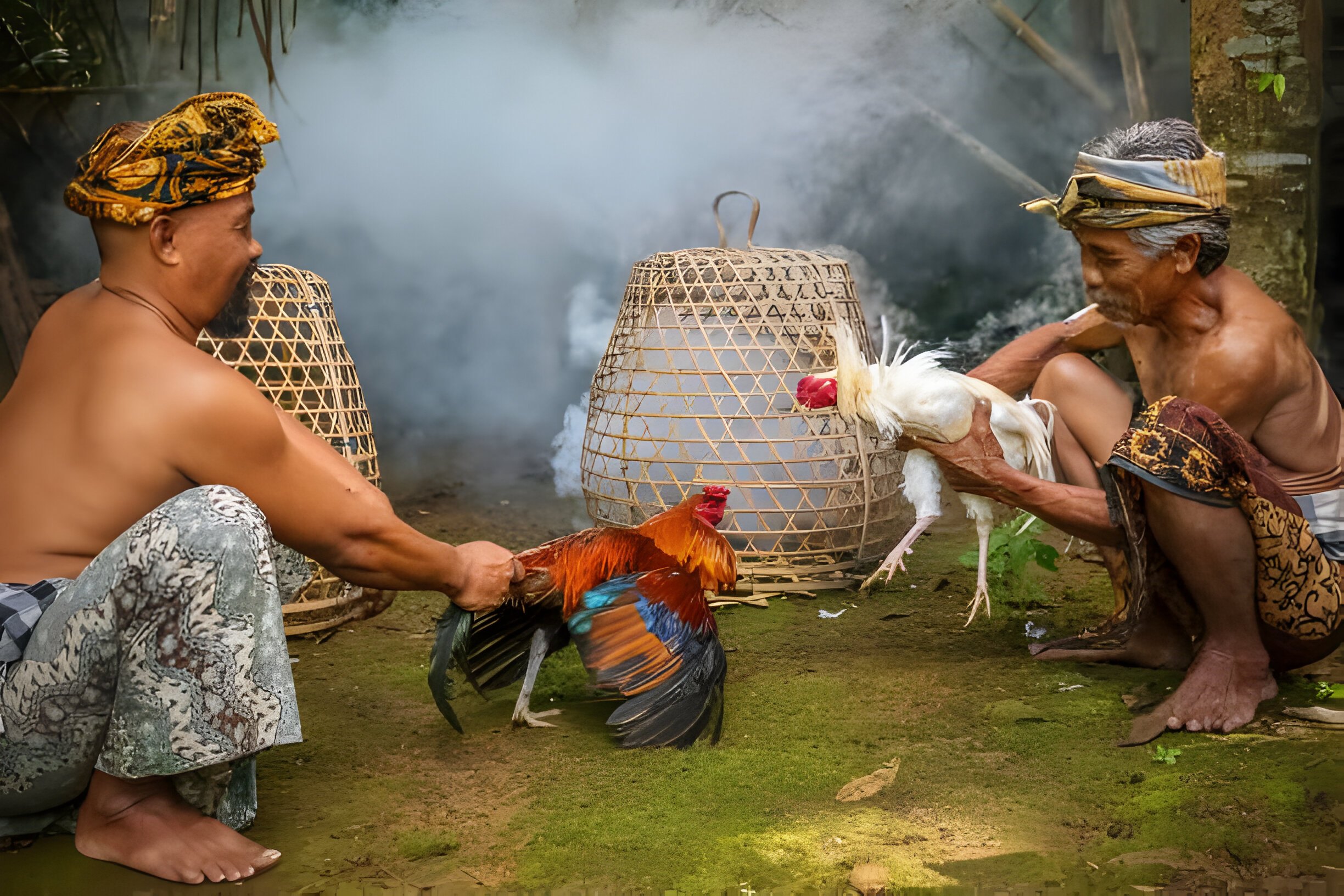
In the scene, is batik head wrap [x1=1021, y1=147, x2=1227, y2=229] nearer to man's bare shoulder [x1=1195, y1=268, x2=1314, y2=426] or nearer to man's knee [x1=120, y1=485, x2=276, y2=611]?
man's bare shoulder [x1=1195, y1=268, x2=1314, y2=426]

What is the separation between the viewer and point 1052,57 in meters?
5.99

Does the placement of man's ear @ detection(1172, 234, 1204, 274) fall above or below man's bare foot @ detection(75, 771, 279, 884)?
above

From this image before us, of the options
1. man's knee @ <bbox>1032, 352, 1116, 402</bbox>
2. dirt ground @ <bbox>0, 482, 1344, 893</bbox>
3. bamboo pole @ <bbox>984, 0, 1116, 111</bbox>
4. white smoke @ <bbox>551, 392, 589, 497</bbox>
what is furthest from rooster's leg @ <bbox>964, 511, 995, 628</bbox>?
bamboo pole @ <bbox>984, 0, 1116, 111</bbox>

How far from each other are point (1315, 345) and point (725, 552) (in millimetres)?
4056

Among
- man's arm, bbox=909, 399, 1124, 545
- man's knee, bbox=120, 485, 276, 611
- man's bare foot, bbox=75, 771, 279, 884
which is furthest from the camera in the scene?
man's arm, bbox=909, 399, 1124, 545

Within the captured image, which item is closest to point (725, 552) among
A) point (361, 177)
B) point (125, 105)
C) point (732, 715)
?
point (732, 715)

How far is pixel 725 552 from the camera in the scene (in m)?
3.23

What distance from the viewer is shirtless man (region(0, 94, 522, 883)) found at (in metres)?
1.97

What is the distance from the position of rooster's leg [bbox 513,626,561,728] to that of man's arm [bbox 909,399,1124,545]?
1191 mm

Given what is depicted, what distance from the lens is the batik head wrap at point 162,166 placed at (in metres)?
2.13

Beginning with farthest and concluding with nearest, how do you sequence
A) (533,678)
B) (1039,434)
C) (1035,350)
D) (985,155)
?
(985,155), (1035,350), (1039,434), (533,678)

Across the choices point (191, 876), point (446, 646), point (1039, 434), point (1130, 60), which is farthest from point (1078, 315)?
point (1130, 60)

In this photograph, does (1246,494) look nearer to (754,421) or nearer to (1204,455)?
(1204,455)

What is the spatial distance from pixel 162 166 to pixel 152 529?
0.72 meters
